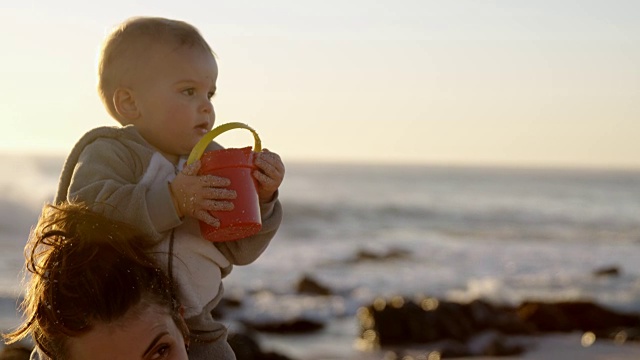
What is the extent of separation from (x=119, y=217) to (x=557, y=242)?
28.5 m

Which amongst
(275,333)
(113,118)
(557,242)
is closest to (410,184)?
(557,242)

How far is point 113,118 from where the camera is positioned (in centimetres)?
386

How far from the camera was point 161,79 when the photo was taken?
3.66 metres

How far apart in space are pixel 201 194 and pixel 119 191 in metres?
0.28

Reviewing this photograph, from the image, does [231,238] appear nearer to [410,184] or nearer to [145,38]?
[145,38]

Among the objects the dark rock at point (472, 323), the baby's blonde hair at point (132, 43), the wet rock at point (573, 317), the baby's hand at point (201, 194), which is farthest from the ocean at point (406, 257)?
the wet rock at point (573, 317)

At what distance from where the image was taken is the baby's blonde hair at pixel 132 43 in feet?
12.0

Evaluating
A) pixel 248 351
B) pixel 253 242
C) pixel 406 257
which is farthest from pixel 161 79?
pixel 406 257

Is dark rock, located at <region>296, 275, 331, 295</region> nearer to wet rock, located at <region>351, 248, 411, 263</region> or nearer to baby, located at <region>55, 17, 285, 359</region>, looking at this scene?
wet rock, located at <region>351, 248, 411, 263</region>

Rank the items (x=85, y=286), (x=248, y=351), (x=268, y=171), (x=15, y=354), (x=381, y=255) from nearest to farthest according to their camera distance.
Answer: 1. (x=85, y=286)
2. (x=268, y=171)
3. (x=15, y=354)
4. (x=248, y=351)
5. (x=381, y=255)

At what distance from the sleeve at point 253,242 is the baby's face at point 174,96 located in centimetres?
35

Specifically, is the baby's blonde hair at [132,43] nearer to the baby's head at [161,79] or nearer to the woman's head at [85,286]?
the baby's head at [161,79]

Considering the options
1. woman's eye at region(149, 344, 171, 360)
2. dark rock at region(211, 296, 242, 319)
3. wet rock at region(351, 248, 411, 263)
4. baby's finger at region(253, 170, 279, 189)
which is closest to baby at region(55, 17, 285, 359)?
baby's finger at region(253, 170, 279, 189)

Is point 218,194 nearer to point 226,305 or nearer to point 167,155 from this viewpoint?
point 167,155
